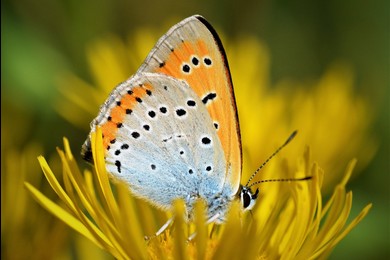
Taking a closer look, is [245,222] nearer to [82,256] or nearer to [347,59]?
[82,256]

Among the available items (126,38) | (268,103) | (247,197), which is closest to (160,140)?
(247,197)

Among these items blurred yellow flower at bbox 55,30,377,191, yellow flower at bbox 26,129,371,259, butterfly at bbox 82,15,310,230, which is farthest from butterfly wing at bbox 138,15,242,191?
blurred yellow flower at bbox 55,30,377,191

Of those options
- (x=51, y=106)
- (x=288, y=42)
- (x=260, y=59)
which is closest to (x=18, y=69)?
(x=51, y=106)

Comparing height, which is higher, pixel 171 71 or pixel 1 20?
pixel 1 20

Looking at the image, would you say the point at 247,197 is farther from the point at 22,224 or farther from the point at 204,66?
the point at 22,224

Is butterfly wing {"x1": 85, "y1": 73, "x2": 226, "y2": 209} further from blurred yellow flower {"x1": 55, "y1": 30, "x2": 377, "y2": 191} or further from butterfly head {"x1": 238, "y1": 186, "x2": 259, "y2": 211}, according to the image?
blurred yellow flower {"x1": 55, "y1": 30, "x2": 377, "y2": 191}

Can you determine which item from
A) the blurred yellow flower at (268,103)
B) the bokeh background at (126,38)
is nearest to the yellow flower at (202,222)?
the bokeh background at (126,38)

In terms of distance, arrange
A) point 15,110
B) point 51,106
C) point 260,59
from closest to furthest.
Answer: point 15,110 → point 51,106 → point 260,59
